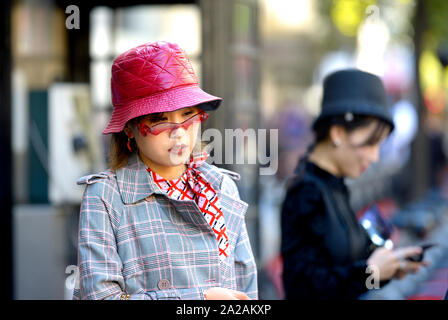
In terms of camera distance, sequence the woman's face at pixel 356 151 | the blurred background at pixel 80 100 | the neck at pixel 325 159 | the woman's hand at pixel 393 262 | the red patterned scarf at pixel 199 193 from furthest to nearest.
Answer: the blurred background at pixel 80 100, the neck at pixel 325 159, the woman's face at pixel 356 151, the woman's hand at pixel 393 262, the red patterned scarf at pixel 199 193

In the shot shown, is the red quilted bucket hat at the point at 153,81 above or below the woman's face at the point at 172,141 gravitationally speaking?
above

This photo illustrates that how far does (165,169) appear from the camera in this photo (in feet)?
4.59

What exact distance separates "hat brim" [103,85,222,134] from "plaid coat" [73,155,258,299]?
4.2 inches

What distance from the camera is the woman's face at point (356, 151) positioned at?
2.16 metres

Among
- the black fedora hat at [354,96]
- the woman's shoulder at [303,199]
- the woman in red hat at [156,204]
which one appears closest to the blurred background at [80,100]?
the black fedora hat at [354,96]

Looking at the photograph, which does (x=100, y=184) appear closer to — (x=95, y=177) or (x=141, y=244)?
(x=95, y=177)

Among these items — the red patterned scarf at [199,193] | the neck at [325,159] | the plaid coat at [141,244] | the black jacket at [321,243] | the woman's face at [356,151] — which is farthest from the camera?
the neck at [325,159]

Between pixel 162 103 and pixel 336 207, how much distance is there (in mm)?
1081

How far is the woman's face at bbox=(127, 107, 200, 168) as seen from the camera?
1324 millimetres

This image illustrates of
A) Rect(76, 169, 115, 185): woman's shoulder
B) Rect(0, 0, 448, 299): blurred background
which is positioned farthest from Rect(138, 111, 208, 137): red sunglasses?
Rect(0, 0, 448, 299): blurred background

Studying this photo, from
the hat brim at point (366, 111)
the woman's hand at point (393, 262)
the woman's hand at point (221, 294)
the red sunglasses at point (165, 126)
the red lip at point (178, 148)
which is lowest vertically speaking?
the woman's hand at point (393, 262)

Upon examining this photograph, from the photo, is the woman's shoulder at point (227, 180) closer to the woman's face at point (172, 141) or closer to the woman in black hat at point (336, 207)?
the woman's face at point (172, 141)
